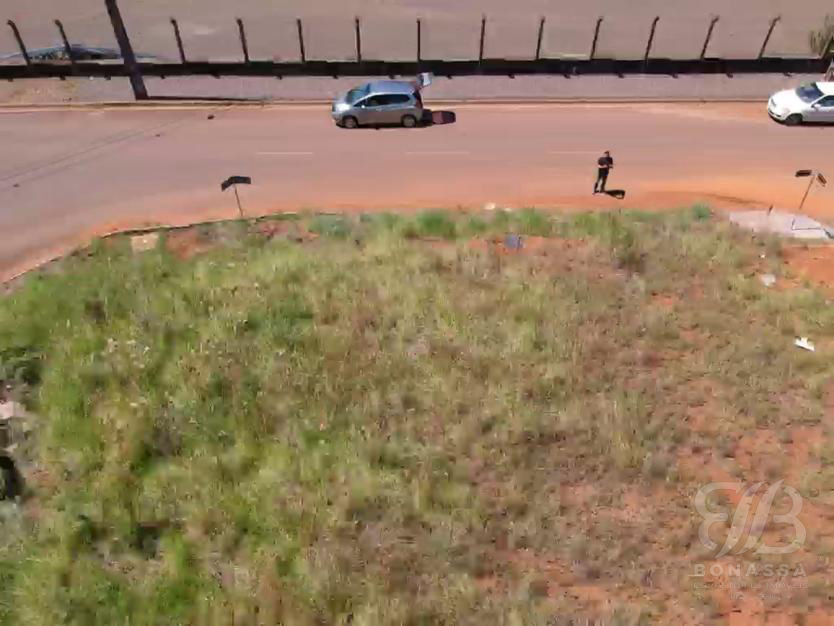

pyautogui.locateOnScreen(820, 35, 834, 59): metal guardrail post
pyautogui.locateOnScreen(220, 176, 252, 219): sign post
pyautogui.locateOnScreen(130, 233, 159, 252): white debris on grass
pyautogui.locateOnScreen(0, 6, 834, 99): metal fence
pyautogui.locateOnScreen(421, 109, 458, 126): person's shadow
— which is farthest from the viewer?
pyautogui.locateOnScreen(820, 35, 834, 59): metal guardrail post

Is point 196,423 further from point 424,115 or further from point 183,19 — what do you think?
point 183,19

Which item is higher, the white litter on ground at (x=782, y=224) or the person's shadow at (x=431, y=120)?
the person's shadow at (x=431, y=120)

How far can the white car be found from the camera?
23953 mm

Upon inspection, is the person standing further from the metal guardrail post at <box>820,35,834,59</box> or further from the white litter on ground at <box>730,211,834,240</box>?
the metal guardrail post at <box>820,35,834,59</box>

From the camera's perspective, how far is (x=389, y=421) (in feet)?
39.9

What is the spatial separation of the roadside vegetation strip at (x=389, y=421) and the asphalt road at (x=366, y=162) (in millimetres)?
3852

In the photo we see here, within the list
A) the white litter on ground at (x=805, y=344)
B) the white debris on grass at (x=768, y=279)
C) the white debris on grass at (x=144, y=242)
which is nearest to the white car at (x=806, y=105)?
the white debris on grass at (x=768, y=279)

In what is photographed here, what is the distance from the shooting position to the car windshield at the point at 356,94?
2399cm

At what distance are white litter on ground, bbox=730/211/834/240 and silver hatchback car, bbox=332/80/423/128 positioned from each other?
36.1 feet

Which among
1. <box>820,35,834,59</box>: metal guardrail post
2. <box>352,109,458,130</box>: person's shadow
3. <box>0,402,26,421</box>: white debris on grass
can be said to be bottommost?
<box>0,402,26,421</box>: white debris on grass

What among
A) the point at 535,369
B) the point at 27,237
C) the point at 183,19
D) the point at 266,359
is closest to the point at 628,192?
the point at 535,369

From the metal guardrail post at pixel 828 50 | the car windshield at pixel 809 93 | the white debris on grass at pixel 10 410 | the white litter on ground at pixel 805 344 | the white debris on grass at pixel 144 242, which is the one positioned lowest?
the white debris on grass at pixel 10 410

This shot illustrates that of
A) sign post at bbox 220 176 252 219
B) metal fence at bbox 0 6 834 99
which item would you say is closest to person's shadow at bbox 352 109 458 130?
metal fence at bbox 0 6 834 99

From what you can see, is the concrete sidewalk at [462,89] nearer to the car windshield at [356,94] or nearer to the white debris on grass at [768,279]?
the car windshield at [356,94]
